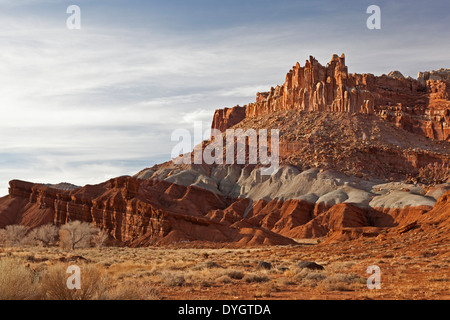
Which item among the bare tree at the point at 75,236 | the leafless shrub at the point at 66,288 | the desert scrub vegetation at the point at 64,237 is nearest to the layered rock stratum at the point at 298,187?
the desert scrub vegetation at the point at 64,237

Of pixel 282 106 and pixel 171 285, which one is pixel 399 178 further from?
pixel 171 285

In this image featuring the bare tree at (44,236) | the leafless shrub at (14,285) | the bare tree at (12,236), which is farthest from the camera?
the bare tree at (44,236)

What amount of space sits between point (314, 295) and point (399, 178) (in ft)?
319

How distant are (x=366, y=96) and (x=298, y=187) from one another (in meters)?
44.7

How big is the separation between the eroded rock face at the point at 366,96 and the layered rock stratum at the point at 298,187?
41 cm

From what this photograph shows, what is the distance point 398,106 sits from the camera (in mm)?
156125

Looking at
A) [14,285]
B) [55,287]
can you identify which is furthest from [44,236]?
[14,285]

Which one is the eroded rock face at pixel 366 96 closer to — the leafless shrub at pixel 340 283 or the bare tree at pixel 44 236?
the bare tree at pixel 44 236

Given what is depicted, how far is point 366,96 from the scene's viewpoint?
131m

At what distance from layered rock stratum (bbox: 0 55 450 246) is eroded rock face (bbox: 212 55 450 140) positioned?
1.36 feet

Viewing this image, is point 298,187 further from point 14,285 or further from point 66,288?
point 14,285

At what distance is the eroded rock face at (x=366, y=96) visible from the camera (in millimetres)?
131750

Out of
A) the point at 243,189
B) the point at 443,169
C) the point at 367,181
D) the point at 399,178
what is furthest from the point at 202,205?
the point at 443,169
